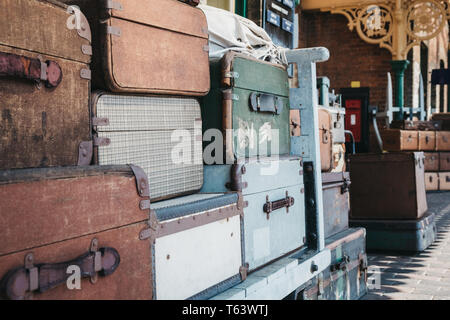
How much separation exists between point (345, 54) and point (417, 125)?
256cm

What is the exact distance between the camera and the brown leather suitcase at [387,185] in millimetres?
4277

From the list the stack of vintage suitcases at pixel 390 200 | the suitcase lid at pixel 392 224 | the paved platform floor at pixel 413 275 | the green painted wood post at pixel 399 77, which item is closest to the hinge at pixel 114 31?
the paved platform floor at pixel 413 275

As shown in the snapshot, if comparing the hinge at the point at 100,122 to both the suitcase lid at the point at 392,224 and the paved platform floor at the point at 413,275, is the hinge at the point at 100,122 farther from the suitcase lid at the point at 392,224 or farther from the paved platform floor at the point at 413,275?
the suitcase lid at the point at 392,224

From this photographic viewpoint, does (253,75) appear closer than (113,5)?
No

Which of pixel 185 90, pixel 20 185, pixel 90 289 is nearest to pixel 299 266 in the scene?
pixel 185 90

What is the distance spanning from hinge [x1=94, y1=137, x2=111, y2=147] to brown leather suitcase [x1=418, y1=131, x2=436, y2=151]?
24.6ft

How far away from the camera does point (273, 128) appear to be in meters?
2.36

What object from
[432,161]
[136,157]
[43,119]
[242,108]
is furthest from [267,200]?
[432,161]

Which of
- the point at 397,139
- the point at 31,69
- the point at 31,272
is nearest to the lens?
the point at 31,272

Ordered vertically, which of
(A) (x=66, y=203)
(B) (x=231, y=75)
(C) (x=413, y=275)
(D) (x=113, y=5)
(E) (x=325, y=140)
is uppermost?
(D) (x=113, y=5)

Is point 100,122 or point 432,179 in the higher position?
point 100,122

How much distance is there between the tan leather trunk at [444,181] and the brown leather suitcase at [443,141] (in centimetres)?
45

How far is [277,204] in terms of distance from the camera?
219cm

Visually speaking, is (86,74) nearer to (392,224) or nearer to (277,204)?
(277,204)
